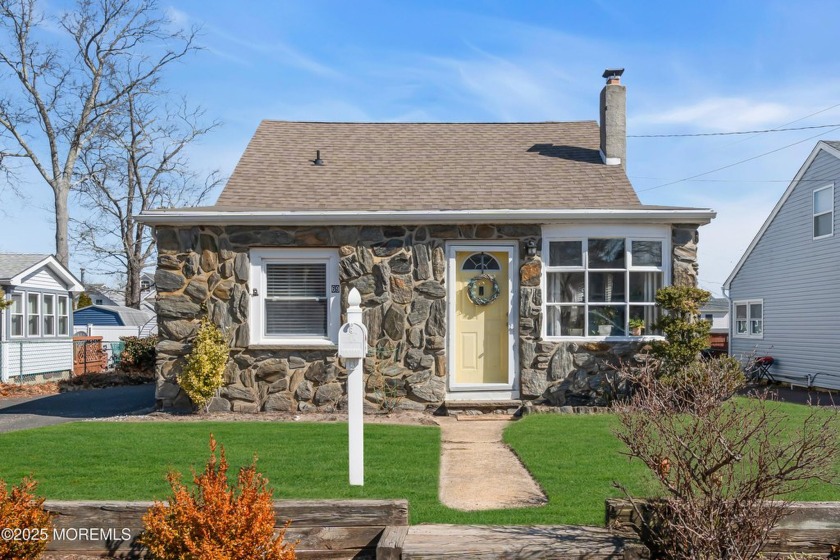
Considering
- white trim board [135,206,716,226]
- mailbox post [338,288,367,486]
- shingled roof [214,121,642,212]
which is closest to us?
mailbox post [338,288,367,486]

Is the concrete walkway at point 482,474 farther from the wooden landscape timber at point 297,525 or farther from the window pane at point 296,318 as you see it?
the window pane at point 296,318

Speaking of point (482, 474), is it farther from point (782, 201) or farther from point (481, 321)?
point (782, 201)

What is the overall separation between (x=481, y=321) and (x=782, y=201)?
12.5m

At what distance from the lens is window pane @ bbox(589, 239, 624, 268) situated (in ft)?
38.2

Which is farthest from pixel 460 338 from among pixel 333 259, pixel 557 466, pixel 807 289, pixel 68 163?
pixel 68 163

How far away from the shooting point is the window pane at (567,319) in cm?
1169

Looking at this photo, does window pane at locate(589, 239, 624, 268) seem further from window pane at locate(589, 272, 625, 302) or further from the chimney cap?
the chimney cap

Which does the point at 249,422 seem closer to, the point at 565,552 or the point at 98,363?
the point at 565,552

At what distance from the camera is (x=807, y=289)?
1922 cm

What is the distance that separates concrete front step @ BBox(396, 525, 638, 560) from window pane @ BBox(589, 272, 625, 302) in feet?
21.8

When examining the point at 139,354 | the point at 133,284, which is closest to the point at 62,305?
the point at 139,354

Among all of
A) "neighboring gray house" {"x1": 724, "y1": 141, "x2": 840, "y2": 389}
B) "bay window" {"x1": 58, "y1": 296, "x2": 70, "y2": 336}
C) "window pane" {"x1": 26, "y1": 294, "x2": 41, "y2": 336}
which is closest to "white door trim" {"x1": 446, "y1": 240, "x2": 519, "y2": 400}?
"neighboring gray house" {"x1": 724, "y1": 141, "x2": 840, "y2": 389}

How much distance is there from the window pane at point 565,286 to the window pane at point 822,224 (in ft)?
31.4

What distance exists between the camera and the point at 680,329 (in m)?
11.0
